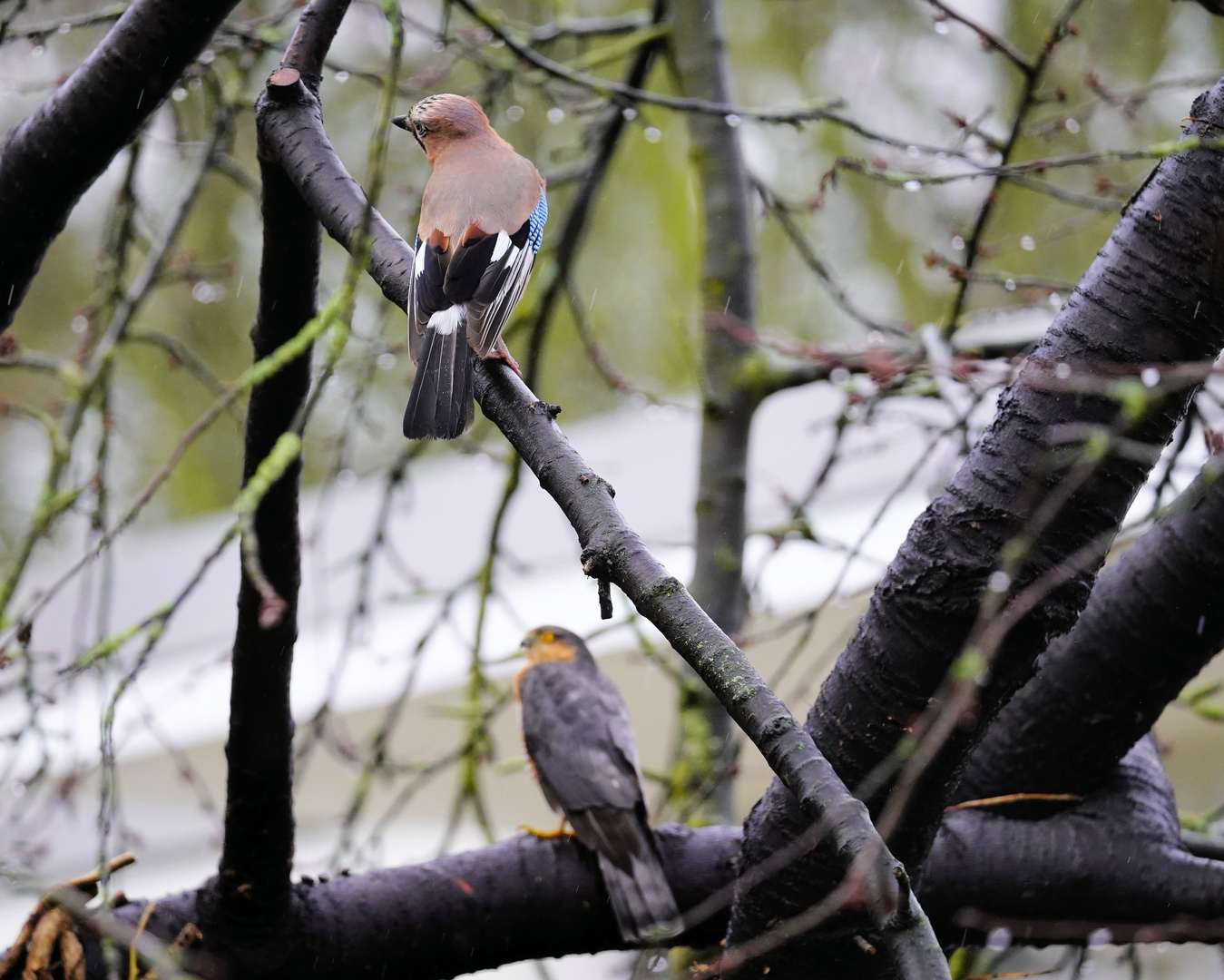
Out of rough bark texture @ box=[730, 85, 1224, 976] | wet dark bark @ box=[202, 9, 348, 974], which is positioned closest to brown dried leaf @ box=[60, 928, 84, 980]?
wet dark bark @ box=[202, 9, 348, 974]

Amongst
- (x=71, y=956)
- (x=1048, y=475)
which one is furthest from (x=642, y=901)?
(x=1048, y=475)

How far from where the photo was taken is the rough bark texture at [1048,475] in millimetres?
1389

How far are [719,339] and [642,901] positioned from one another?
76.7 inches

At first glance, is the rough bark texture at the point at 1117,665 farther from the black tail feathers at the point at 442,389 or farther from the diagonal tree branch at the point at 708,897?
the black tail feathers at the point at 442,389

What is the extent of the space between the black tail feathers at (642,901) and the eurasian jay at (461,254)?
Result: 827 millimetres

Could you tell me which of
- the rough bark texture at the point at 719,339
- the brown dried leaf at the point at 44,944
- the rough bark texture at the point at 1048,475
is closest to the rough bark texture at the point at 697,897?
the brown dried leaf at the point at 44,944

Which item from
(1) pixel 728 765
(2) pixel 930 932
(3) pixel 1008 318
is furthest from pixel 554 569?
(2) pixel 930 932

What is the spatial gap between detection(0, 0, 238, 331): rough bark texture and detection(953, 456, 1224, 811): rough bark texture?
161 cm

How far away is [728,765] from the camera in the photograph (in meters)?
2.67

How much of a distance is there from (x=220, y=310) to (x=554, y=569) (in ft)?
18.0

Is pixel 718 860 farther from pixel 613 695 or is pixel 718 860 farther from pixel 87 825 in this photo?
pixel 87 825

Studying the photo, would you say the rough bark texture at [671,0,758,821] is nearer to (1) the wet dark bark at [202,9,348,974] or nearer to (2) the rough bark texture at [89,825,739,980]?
(2) the rough bark texture at [89,825,739,980]

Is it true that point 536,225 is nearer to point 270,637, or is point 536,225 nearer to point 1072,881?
point 270,637

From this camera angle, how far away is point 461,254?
202 centimetres
